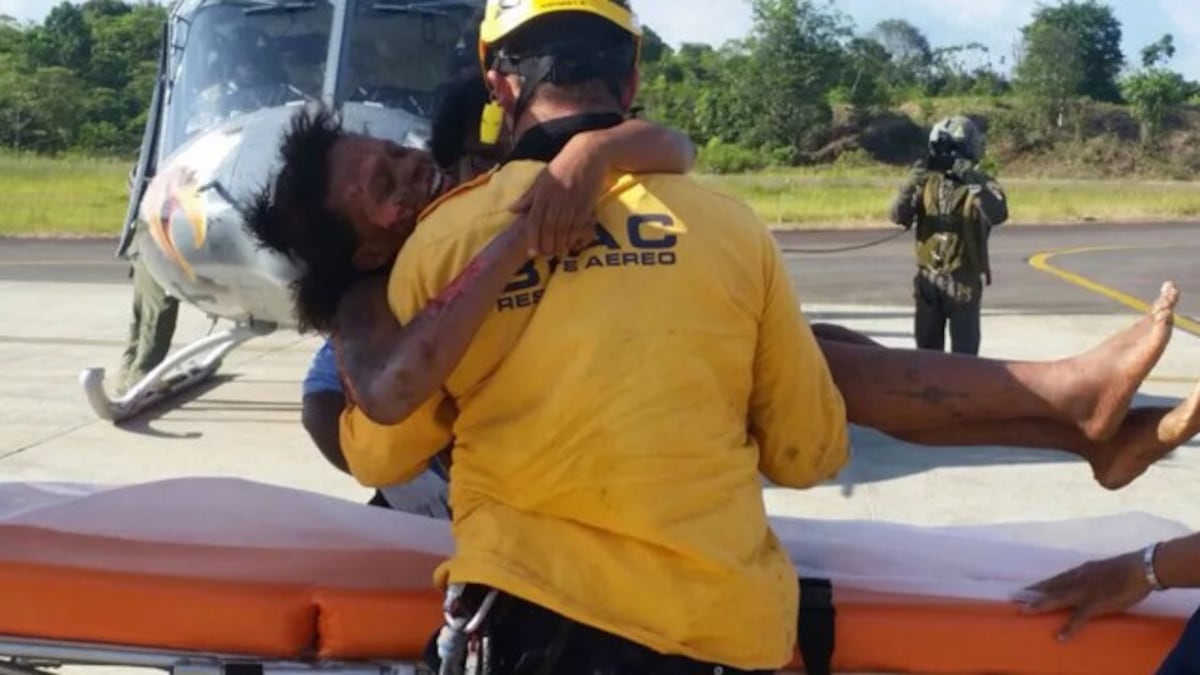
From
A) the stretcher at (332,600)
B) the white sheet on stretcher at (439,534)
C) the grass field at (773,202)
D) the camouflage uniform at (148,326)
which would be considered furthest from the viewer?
the grass field at (773,202)

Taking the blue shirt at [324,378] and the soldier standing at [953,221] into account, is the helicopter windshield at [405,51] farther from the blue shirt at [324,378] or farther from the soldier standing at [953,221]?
the blue shirt at [324,378]

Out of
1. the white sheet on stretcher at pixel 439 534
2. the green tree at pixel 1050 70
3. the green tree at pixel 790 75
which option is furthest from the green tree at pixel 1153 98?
the white sheet on stretcher at pixel 439 534

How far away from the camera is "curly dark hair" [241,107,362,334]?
1.98m

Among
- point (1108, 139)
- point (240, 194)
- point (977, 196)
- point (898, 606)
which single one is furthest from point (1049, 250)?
point (1108, 139)

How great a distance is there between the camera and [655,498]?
1.76m

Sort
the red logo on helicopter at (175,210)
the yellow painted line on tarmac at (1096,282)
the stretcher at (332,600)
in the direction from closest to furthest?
the stretcher at (332,600) → the red logo on helicopter at (175,210) → the yellow painted line on tarmac at (1096,282)

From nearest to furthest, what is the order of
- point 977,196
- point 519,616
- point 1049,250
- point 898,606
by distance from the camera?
point 519,616
point 898,606
point 977,196
point 1049,250

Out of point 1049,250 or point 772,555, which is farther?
point 1049,250

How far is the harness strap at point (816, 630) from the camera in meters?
2.24

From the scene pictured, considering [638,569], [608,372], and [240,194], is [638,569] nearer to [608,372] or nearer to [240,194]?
[608,372]

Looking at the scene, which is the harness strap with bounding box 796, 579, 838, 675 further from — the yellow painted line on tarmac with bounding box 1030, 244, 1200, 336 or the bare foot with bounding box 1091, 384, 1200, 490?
the yellow painted line on tarmac with bounding box 1030, 244, 1200, 336

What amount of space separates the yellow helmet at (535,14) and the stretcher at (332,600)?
943 millimetres

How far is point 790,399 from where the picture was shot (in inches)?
76.3

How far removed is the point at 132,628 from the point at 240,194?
3.75 metres
